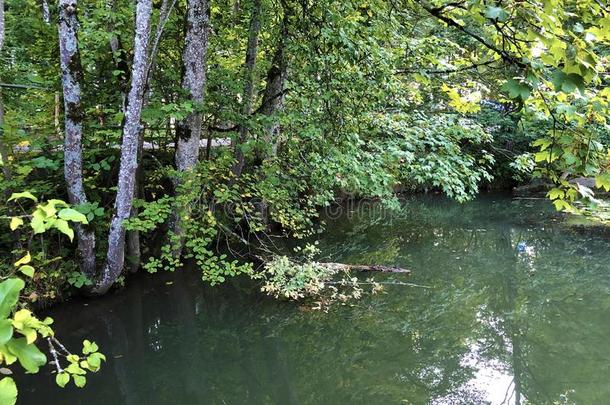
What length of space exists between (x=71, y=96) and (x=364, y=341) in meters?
4.06

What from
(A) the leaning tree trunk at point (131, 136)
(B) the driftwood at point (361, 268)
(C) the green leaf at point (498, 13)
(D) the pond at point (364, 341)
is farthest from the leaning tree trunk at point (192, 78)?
(C) the green leaf at point (498, 13)

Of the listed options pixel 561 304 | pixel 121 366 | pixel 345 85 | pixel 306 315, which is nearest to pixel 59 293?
pixel 121 366

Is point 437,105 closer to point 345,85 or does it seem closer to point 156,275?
point 345,85

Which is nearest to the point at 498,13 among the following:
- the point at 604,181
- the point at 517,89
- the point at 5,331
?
the point at 517,89

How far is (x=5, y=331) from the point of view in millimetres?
987

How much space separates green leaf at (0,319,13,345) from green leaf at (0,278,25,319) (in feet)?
0.06

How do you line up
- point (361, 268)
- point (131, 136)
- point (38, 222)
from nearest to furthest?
1. point (38, 222)
2. point (131, 136)
3. point (361, 268)

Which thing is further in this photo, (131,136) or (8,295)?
(131,136)

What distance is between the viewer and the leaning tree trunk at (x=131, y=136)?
435cm

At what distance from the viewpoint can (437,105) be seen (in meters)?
10.9

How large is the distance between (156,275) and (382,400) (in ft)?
12.9

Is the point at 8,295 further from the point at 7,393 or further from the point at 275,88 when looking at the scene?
the point at 275,88

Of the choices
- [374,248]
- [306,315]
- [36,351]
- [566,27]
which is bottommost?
[374,248]

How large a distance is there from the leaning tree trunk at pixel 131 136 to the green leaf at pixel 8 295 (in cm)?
372
